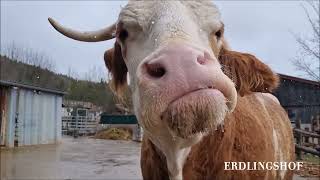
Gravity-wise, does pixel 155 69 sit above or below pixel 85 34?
below

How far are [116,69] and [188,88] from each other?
1.74 m

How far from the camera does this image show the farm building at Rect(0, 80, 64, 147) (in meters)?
18.4

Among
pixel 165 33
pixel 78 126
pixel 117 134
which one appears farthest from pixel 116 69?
pixel 78 126

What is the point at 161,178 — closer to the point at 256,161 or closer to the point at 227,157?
the point at 227,157

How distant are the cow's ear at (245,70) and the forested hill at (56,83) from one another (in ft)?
102

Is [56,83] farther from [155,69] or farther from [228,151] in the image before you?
[155,69]

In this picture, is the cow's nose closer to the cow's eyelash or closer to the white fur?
the white fur

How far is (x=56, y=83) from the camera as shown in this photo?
136 ft

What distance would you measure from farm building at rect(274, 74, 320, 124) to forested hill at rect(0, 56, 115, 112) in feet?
56.6

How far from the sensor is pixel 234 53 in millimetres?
3455

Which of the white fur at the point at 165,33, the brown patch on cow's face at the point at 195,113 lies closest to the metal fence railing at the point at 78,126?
the white fur at the point at 165,33

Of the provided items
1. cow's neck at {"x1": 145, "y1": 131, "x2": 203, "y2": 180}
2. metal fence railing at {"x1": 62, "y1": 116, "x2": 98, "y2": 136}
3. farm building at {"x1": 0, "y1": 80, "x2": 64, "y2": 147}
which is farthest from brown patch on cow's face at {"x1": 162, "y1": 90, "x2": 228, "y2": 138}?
metal fence railing at {"x1": 62, "y1": 116, "x2": 98, "y2": 136}

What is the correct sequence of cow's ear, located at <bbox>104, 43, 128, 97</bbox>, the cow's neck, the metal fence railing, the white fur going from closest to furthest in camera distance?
the white fur → the cow's neck → cow's ear, located at <bbox>104, 43, 128, 97</bbox> → the metal fence railing

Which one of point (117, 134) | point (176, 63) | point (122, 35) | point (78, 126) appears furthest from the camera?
point (78, 126)
